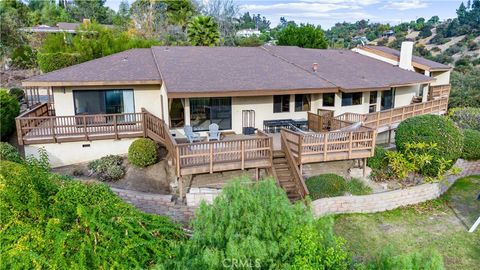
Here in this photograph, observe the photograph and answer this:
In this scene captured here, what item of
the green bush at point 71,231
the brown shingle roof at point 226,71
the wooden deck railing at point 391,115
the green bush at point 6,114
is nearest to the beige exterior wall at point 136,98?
the brown shingle roof at point 226,71

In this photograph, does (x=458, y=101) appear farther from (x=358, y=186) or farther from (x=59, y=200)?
(x=59, y=200)

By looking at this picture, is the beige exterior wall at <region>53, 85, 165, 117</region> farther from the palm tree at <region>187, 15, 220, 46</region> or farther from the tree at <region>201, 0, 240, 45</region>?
the tree at <region>201, 0, 240, 45</region>

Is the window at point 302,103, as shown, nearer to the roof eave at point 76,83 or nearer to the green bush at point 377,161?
the green bush at point 377,161

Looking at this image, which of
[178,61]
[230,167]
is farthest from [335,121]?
[178,61]

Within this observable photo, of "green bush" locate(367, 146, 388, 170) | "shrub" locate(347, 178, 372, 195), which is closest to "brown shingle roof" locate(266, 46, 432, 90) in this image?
"green bush" locate(367, 146, 388, 170)

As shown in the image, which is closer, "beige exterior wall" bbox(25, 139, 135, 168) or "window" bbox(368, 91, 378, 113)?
"beige exterior wall" bbox(25, 139, 135, 168)

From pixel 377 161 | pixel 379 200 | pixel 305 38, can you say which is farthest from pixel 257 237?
pixel 305 38
